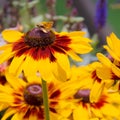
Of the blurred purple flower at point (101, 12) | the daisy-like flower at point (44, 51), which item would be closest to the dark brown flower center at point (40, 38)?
the daisy-like flower at point (44, 51)

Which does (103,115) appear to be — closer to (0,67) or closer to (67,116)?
(67,116)

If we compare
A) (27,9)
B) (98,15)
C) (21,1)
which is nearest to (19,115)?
(98,15)

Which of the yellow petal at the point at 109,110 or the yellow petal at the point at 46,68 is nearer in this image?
the yellow petal at the point at 46,68

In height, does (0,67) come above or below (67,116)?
above

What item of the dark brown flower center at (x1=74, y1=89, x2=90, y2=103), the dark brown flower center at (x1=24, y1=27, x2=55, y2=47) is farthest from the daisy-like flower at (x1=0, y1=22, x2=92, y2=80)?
the dark brown flower center at (x1=74, y1=89, x2=90, y2=103)

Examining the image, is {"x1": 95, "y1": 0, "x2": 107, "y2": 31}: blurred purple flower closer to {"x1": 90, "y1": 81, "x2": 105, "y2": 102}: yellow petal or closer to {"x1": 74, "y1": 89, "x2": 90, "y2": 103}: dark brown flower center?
{"x1": 74, "y1": 89, "x2": 90, "y2": 103}: dark brown flower center

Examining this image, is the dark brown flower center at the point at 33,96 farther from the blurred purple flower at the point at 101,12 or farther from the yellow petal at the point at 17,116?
the blurred purple flower at the point at 101,12

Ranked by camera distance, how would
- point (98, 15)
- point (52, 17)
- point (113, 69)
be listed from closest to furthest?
1. point (113, 69)
2. point (98, 15)
3. point (52, 17)

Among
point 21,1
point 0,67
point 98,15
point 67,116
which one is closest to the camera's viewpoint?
point 67,116
